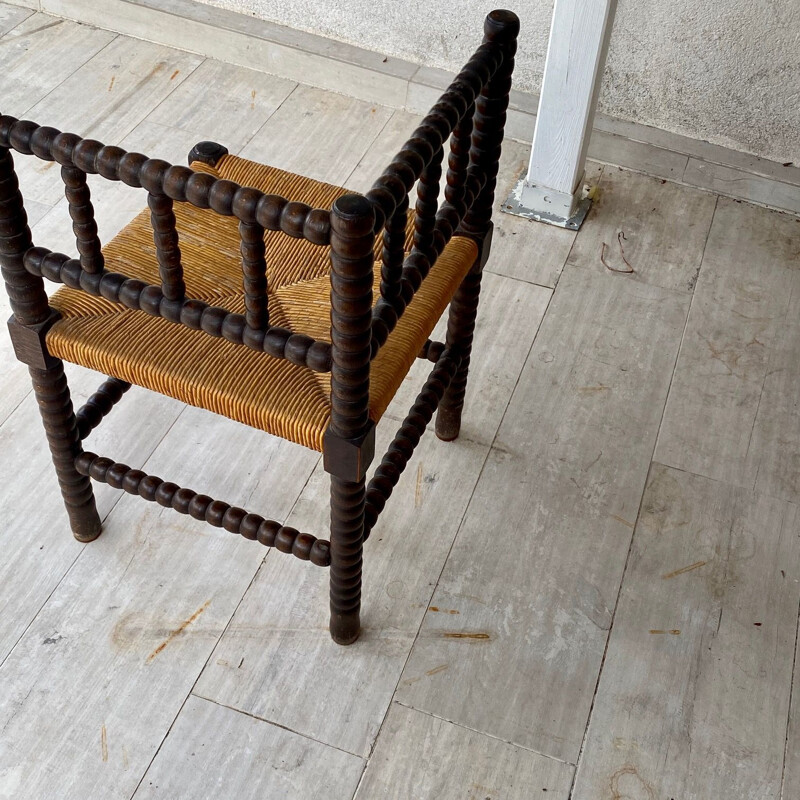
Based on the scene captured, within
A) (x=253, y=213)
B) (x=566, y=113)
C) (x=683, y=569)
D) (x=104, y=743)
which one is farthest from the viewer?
(x=566, y=113)

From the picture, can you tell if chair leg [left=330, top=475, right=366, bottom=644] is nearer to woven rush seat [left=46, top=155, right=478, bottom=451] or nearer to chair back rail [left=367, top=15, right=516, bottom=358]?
woven rush seat [left=46, top=155, right=478, bottom=451]

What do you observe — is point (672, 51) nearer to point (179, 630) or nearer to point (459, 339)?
point (459, 339)

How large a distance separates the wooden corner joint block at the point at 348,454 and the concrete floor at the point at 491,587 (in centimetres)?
41

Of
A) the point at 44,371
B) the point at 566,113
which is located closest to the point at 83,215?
the point at 44,371

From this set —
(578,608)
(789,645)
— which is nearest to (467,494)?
(578,608)

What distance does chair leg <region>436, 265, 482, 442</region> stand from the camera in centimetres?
149

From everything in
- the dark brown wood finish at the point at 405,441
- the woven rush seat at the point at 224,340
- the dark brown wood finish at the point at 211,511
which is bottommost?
the dark brown wood finish at the point at 211,511

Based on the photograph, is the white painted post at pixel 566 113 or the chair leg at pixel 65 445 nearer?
the chair leg at pixel 65 445

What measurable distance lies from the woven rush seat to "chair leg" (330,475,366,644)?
10cm

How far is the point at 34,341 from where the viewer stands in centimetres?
123

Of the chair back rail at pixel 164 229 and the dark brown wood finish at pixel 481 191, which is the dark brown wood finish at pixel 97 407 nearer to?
the chair back rail at pixel 164 229

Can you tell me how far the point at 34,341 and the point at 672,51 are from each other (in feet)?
5.45

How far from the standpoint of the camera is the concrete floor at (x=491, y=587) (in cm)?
134

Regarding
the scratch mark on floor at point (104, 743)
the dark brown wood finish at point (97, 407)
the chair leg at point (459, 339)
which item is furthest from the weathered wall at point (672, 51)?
the scratch mark on floor at point (104, 743)
